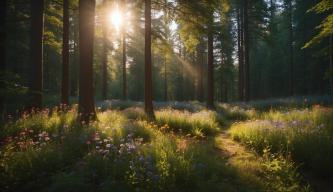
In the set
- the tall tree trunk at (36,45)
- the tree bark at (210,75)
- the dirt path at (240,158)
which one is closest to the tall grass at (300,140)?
the dirt path at (240,158)

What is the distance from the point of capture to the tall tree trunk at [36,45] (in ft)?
38.3

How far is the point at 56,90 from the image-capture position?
33625 mm

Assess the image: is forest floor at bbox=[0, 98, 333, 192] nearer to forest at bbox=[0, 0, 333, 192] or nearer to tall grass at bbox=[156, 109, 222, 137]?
forest at bbox=[0, 0, 333, 192]

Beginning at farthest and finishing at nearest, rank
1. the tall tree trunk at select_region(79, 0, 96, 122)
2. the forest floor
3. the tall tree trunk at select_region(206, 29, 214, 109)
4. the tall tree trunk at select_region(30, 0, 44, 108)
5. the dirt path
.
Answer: the tall tree trunk at select_region(206, 29, 214, 109) → the tall tree trunk at select_region(30, 0, 44, 108) → the tall tree trunk at select_region(79, 0, 96, 122) → the dirt path → the forest floor

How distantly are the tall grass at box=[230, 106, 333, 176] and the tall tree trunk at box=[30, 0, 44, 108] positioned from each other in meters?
7.98

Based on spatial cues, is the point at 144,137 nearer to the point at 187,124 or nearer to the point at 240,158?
the point at 240,158

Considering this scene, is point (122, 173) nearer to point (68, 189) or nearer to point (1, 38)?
point (68, 189)

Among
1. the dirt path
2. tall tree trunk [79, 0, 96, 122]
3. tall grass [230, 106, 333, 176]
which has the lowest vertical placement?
the dirt path

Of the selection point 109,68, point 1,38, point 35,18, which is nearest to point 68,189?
point 35,18

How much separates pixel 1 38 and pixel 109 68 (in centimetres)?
2568

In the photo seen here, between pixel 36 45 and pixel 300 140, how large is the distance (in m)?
10.1

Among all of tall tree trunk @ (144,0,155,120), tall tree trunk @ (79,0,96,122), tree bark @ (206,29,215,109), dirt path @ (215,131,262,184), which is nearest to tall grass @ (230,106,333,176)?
dirt path @ (215,131,262,184)

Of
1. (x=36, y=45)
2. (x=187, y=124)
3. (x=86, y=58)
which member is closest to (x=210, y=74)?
(x=187, y=124)

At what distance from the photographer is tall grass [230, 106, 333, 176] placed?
22.6 ft
